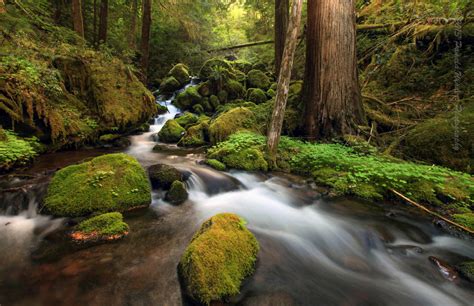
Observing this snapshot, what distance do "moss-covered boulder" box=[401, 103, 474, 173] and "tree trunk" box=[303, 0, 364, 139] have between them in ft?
4.48

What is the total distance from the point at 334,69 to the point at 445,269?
499 centimetres

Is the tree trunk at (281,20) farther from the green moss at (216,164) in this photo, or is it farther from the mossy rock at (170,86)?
the green moss at (216,164)

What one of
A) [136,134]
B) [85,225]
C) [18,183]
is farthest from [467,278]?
[136,134]

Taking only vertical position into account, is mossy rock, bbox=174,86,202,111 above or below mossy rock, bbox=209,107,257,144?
above

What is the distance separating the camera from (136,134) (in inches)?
377

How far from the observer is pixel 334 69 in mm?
6578

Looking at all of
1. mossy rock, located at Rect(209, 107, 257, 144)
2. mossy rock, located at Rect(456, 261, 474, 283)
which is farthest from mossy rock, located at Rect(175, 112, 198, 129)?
mossy rock, located at Rect(456, 261, 474, 283)

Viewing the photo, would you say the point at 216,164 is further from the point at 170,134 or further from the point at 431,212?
the point at 431,212

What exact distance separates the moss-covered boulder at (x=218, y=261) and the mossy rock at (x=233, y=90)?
10.6 m

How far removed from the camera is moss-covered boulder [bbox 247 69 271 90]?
13162 mm

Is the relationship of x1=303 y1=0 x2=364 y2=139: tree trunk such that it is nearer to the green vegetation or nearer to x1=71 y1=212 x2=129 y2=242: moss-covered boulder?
the green vegetation

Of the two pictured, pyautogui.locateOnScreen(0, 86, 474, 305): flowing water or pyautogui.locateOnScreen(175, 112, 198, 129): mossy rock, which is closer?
pyautogui.locateOnScreen(0, 86, 474, 305): flowing water

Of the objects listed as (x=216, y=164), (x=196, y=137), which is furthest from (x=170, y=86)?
(x=216, y=164)

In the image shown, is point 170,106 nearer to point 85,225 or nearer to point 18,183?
point 18,183
